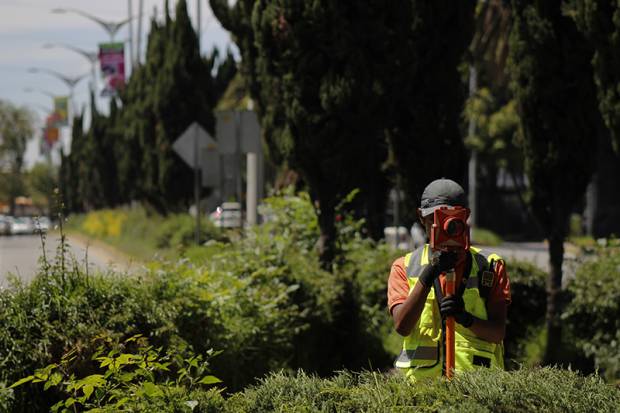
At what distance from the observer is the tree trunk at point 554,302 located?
10961mm

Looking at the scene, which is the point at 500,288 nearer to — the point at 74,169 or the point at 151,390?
the point at 151,390

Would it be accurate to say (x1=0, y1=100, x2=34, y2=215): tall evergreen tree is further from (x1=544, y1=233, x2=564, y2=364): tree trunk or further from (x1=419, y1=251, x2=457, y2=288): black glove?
(x1=419, y1=251, x2=457, y2=288): black glove

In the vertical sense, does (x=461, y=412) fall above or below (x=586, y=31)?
below

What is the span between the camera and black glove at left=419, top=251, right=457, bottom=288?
15.1 ft

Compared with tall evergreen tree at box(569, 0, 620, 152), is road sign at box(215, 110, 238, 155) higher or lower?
lower

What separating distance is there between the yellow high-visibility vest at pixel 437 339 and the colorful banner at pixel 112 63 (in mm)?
39530

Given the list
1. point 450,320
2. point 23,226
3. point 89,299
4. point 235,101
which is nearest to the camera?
point 450,320

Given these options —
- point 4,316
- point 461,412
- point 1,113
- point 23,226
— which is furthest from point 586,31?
point 1,113

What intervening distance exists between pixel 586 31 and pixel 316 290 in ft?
11.2

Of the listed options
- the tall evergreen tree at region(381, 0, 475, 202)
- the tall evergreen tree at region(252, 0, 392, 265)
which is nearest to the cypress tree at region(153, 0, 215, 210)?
the tall evergreen tree at region(381, 0, 475, 202)

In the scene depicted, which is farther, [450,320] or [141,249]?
[141,249]

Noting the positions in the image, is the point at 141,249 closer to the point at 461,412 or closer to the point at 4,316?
the point at 4,316

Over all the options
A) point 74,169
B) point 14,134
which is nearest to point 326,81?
point 74,169

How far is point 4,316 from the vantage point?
6.31 m
